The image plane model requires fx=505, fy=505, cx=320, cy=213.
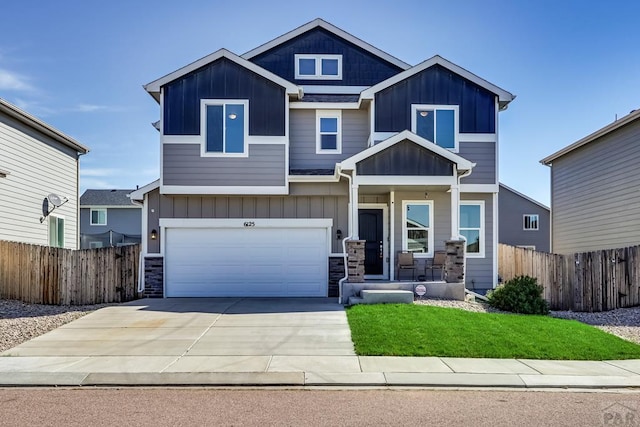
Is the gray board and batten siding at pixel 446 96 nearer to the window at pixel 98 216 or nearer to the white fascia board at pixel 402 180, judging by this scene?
the white fascia board at pixel 402 180

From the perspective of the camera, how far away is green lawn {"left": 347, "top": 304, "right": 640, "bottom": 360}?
841cm

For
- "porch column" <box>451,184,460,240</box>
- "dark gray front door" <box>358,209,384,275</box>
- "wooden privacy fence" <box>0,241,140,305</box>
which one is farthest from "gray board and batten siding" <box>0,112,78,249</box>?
"porch column" <box>451,184,460,240</box>

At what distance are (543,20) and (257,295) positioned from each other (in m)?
11.1

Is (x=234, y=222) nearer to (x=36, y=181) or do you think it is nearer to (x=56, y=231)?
(x=36, y=181)

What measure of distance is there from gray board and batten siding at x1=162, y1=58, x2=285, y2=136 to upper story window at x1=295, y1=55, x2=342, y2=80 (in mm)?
3158

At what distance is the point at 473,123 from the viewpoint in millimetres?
15664

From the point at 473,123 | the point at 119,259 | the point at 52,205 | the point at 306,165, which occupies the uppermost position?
the point at 473,123

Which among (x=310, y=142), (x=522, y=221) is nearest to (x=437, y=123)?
(x=310, y=142)

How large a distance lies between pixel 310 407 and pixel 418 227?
33.7ft

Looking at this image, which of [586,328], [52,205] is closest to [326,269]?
[586,328]

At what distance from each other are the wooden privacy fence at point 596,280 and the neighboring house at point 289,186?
206 cm

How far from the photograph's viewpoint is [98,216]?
114 feet

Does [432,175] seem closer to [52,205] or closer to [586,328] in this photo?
[586,328]

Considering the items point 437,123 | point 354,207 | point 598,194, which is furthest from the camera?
point 598,194
